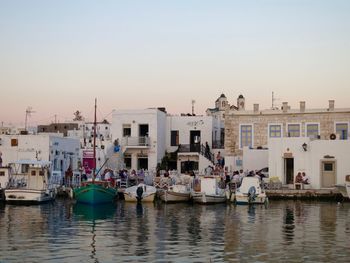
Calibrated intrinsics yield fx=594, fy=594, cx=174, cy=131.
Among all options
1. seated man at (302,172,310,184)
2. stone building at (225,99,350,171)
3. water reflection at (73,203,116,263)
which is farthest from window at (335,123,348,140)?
water reflection at (73,203,116,263)

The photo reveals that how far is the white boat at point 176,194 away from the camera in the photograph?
128 feet

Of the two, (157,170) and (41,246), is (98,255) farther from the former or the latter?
(157,170)

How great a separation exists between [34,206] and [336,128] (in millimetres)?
24470

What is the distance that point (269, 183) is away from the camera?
1647 inches

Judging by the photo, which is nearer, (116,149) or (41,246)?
(41,246)

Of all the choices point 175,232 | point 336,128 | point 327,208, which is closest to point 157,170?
point 336,128

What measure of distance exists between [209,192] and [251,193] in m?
2.83

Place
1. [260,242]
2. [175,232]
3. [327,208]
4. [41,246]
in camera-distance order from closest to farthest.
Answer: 1. [41,246]
2. [260,242]
3. [175,232]
4. [327,208]

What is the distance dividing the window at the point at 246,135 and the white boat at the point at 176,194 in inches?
426

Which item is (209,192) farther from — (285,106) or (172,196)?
(285,106)

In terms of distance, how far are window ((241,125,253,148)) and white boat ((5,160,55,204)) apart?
54.5 ft

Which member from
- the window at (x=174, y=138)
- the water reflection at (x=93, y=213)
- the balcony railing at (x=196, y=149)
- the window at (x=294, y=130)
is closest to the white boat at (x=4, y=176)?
the water reflection at (x=93, y=213)

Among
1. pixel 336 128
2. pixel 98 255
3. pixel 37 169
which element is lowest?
pixel 98 255

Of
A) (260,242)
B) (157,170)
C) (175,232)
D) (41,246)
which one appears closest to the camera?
(41,246)
